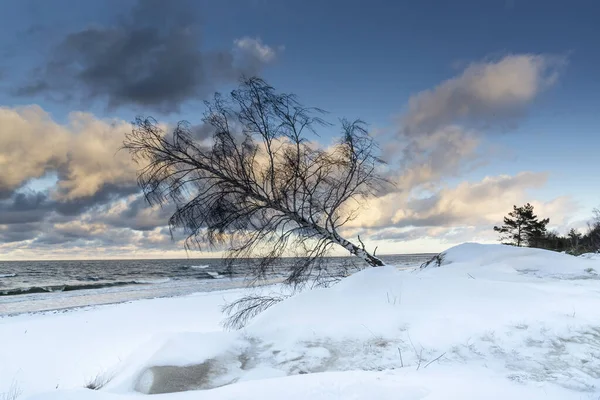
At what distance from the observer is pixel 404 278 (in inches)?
264

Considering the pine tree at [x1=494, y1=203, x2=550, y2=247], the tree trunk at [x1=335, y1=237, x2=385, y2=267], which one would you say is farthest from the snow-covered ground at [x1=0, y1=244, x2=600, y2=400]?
the pine tree at [x1=494, y1=203, x2=550, y2=247]

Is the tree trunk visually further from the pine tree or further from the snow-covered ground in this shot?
the pine tree

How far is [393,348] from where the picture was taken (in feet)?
15.3

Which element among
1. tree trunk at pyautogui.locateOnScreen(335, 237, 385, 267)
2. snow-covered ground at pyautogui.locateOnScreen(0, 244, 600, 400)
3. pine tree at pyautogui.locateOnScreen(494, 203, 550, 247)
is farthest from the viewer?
pine tree at pyautogui.locateOnScreen(494, 203, 550, 247)

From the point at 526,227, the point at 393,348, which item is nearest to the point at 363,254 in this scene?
the point at 393,348

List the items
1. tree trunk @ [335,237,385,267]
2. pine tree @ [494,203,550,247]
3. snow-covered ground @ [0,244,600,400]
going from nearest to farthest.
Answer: snow-covered ground @ [0,244,600,400], tree trunk @ [335,237,385,267], pine tree @ [494,203,550,247]

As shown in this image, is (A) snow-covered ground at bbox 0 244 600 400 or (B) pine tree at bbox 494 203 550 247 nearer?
(A) snow-covered ground at bbox 0 244 600 400

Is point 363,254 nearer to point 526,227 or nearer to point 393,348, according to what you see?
point 393,348

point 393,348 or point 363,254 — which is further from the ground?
point 363,254

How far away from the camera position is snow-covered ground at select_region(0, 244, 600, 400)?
335cm

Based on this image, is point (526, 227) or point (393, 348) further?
point (526, 227)

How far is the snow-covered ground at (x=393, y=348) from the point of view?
335 cm

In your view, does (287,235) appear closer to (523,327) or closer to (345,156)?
(345,156)

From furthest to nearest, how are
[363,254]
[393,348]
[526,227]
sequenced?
[526,227] < [363,254] < [393,348]
